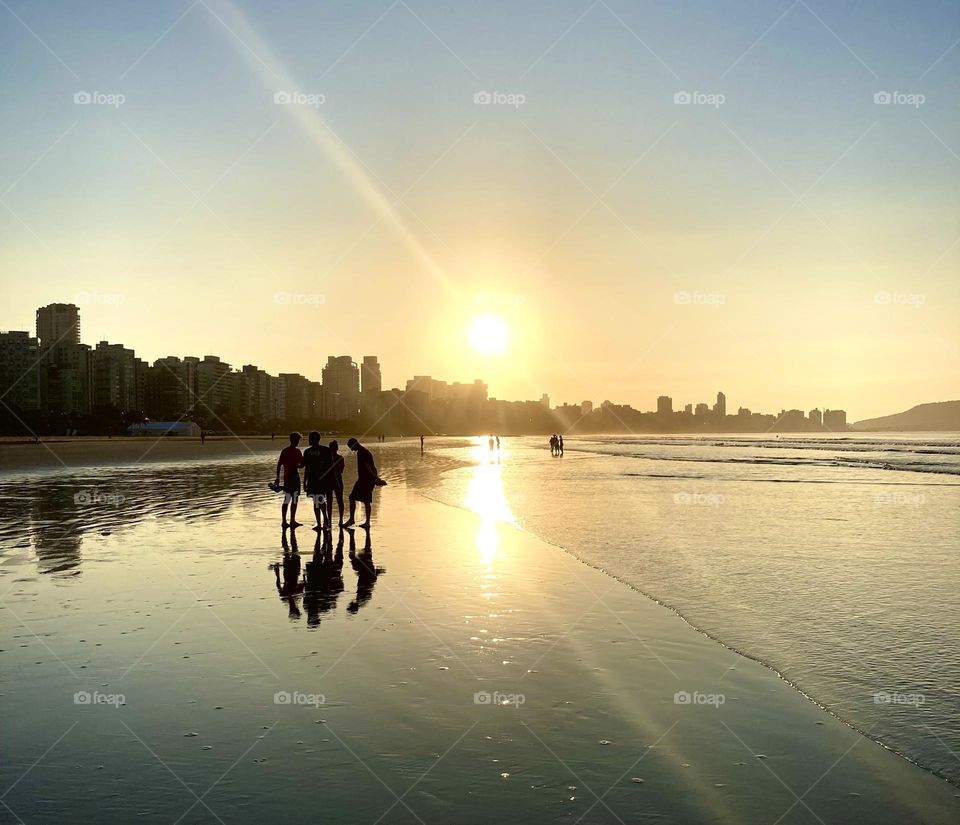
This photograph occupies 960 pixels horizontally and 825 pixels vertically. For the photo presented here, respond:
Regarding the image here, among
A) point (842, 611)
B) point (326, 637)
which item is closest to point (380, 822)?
point (326, 637)

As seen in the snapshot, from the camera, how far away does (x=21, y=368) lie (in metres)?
176

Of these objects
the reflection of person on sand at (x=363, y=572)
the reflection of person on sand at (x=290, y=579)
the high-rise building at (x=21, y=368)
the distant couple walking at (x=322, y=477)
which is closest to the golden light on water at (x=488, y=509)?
the reflection of person on sand at (x=363, y=572)

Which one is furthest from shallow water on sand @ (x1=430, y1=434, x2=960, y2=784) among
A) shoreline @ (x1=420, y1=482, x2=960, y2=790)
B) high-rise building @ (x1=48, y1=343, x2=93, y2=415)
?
high-rise building @ (x1=48, y1=343, x2=93, y2=415)

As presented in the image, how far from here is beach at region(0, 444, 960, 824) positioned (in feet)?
15.6

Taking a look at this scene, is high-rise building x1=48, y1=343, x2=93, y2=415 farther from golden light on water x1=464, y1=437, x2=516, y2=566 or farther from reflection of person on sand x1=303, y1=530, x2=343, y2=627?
reflection of person on sand x1=303, y1=530, x2=343, y2=627

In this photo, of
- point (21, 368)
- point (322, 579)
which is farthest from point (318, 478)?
point (21, 368)

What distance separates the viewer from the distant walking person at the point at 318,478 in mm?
16234

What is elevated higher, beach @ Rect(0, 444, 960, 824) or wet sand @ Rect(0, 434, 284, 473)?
wet sand @ Rect(0, 434, 284, 473)

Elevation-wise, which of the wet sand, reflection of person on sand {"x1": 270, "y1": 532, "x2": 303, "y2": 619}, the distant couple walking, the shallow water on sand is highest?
the distant couple walking

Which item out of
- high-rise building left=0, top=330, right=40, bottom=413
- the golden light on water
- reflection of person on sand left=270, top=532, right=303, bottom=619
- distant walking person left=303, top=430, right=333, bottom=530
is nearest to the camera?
reflection of person on sand left=270, top=532, right=303, bottom=619

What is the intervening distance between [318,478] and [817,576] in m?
9.86

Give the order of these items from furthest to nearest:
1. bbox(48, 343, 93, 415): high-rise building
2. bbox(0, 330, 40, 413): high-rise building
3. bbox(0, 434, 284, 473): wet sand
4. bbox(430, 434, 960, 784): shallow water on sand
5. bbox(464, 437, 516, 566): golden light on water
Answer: bbox(48, 343, 93, 415): high-rise building < bbox(0, 330, 40, 413): high-rise building < bbox(0, 434, 284, 473): wet sand < bbox(464, 437, 516, 566): golden light on water < bbox(430, 434, 960, 784): shallow water on sand

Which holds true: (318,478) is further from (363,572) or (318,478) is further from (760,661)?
(760,661)

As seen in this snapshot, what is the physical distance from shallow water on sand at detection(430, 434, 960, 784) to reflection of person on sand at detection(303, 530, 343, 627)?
4.64 metres
